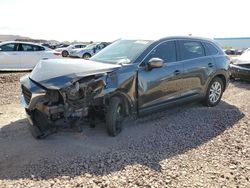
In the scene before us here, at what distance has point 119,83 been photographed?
5.12 meters

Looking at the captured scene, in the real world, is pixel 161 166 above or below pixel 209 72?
below

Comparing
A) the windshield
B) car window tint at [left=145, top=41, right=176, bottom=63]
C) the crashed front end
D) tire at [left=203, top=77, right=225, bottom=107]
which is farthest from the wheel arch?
tire at [left=203, top=77, right=225, bottom=107]

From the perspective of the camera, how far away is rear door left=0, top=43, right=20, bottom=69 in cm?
1343

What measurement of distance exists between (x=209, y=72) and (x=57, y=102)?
3.94m

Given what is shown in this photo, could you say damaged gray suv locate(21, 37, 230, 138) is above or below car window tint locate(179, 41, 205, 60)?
below

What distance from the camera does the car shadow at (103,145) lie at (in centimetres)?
408

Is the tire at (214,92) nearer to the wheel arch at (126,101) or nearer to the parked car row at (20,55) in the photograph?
the wheel arch at (126,101)

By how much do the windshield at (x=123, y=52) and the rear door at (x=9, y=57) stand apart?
8.49 m

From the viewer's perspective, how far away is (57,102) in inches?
181

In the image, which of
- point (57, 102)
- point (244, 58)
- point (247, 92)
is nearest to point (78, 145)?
point (57, 102)

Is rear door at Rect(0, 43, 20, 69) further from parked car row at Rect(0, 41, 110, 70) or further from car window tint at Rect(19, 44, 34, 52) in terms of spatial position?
car window tint at Rect(19, 44, 34, 52)

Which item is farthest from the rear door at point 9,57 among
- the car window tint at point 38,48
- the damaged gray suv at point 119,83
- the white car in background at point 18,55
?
the damaged gray suv at point 119,83

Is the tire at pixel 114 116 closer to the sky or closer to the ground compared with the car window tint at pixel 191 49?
closer to the ground

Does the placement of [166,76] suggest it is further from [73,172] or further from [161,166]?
[73,172]
